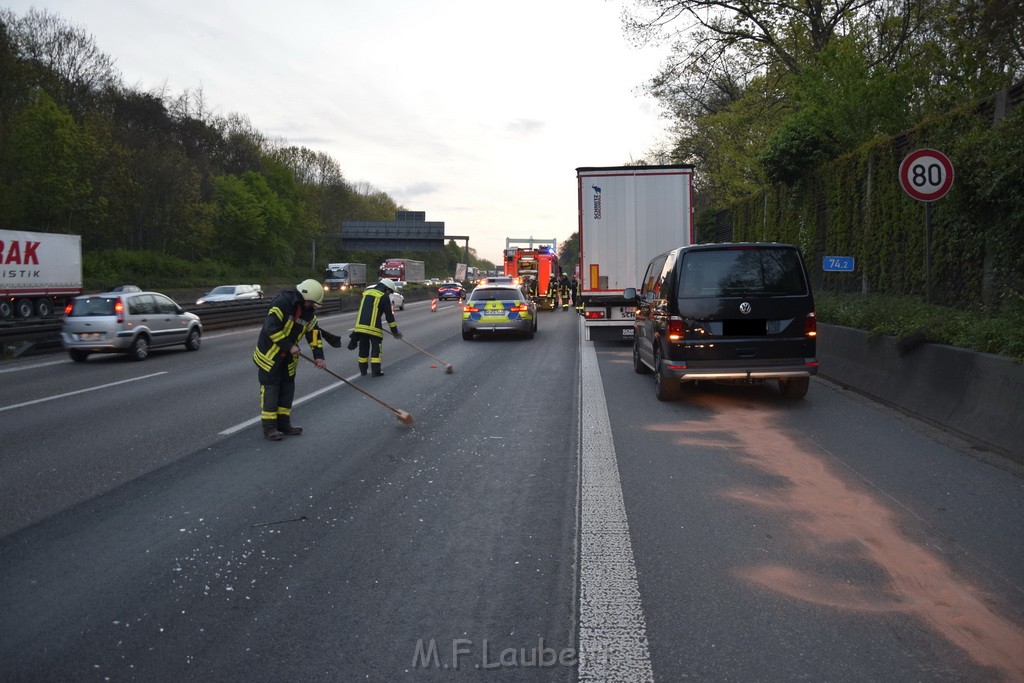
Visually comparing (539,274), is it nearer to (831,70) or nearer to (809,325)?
(831,70)

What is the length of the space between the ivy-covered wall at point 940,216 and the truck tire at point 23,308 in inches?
1174

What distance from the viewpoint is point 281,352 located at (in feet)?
28.3

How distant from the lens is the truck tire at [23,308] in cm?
3475

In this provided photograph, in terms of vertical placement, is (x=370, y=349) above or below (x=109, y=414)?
above

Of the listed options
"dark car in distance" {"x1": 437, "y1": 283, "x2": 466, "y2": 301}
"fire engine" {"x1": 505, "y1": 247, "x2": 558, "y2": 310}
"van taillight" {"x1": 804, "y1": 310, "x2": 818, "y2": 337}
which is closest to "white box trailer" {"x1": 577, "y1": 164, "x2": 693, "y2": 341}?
"van taillight" {"x1": 804, "y1": 310, "x2": 818, "y2": 337}

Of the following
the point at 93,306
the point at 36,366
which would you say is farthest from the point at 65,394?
the point at 93,306

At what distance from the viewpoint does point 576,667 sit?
11.3 ft

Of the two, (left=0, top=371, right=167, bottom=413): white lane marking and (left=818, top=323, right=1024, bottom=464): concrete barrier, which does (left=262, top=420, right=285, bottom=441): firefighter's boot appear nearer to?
(left=0, top=371, right=167, bottom=413): white lane marking

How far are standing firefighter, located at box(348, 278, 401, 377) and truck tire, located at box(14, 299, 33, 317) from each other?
26.3 m

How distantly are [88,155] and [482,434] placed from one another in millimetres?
49845

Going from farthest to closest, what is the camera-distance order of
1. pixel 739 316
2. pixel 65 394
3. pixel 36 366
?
pixel 36 366 → pixel 65 394 → pixel 739 316

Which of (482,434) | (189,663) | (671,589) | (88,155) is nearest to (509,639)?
(671,589)

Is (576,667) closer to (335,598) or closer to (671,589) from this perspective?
(671,589)

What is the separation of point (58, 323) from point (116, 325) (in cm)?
387
